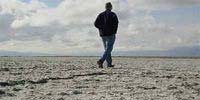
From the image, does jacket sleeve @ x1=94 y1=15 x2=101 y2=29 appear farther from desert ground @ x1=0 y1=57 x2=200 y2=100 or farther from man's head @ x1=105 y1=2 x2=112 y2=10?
desert ground @ x1=0 y1=57 x2=200 y2=100

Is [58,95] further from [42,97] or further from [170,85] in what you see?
[170,85]

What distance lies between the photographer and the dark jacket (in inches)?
653

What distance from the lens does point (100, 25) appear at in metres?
16.8

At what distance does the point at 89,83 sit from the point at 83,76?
1706 mm

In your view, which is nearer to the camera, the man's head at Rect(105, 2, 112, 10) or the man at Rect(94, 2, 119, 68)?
the man's head at Rect(105, 2, 112, 10)

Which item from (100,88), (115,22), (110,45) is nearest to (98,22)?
(115,22)

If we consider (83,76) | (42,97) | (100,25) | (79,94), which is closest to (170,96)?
(79,94)

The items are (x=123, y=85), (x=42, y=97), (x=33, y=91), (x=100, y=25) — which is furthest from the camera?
(x=100, y=25)

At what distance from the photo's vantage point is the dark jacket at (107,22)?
16578 millimetres

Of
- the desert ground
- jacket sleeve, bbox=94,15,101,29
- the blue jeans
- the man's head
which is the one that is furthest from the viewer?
jacket sleeve, bbox=94,15,101,29

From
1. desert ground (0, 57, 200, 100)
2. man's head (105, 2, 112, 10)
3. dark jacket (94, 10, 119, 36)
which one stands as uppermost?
man's head (105, 2, 112, 10)

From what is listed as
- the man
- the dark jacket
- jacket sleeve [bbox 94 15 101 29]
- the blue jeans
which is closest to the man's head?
the man

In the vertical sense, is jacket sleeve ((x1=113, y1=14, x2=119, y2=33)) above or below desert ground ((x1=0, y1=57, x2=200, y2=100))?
above

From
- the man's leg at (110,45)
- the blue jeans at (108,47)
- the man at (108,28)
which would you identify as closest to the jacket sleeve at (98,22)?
the man at (108,28)
